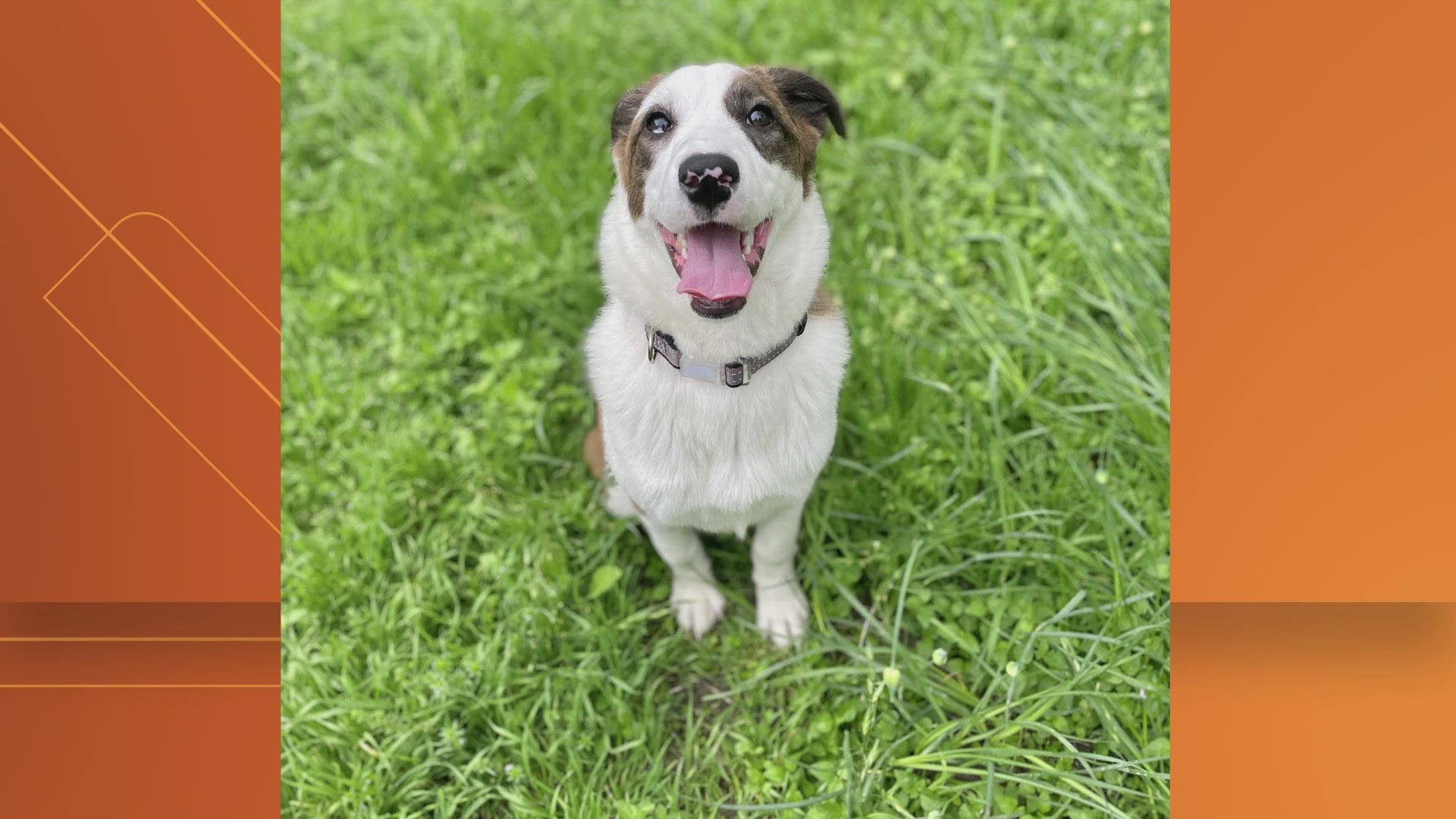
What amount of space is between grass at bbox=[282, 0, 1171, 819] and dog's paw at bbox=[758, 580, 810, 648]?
0.31 feet

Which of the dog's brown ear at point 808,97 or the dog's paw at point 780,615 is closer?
the dog's brown ear at point 808,97

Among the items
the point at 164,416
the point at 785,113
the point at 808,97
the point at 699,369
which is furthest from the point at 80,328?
the point at 808,97

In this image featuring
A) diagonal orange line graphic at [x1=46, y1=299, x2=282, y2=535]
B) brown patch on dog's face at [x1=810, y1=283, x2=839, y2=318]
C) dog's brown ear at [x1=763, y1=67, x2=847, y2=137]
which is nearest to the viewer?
diagonal orange line graphic at [x1=46, y1=299, x2=282, y2=535]

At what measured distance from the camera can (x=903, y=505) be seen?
3662 millimetres

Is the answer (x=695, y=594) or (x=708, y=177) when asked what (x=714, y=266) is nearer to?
(x=708, y=177)

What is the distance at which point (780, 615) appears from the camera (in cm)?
355

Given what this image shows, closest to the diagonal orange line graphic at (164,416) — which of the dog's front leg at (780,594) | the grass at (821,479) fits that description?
the grass at (821,479)

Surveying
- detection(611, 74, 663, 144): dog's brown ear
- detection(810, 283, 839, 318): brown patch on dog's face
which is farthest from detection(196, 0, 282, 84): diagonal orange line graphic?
detection(810, 283, 839, 318): brown patch on dog's face

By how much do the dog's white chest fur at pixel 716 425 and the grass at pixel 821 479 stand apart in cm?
72

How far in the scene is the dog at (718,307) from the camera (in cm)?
252

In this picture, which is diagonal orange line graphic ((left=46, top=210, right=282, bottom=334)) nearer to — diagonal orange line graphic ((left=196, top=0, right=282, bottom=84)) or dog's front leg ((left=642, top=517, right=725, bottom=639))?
diagonal orange line graphic ((left=196, top=0, right=282, bottom=84))

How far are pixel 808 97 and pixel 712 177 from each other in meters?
0.75

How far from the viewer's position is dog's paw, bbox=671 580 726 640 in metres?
3.58

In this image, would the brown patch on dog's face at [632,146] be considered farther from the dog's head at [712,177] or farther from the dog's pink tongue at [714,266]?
the dog's pink tongue at [714,266]
